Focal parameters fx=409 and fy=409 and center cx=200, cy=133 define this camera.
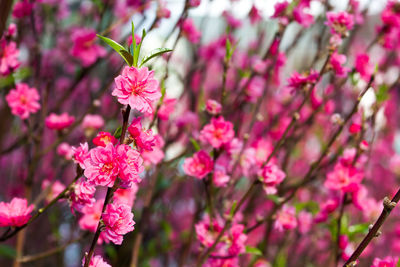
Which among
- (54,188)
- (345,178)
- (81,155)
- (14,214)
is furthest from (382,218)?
(54,188)

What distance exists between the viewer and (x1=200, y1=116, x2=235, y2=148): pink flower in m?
1.00

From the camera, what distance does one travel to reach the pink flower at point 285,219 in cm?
115

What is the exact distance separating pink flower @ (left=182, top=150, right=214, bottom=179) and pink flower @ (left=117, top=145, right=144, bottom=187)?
349 millimetres

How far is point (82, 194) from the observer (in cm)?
79

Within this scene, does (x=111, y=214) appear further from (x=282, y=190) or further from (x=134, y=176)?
(x=282, y=190)

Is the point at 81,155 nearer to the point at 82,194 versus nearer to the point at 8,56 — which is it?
the point at 82,194

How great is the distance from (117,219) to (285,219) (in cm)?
62

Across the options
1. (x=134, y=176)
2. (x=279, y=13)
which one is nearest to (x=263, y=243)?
(x=279, y=13)

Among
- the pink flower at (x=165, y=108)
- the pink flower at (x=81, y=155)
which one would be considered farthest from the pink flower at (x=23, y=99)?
the pink flower at (x=81, y=155)

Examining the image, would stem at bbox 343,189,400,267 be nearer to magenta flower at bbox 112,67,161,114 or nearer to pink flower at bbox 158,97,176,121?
magenta flower at bbox 112,67,161,114

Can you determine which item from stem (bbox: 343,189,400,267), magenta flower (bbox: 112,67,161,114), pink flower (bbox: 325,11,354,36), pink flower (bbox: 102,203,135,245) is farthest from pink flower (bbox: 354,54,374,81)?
pink flower (bbox: 102,203,135,245)

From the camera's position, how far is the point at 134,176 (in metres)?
0.69

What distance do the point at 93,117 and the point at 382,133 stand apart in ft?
6.60

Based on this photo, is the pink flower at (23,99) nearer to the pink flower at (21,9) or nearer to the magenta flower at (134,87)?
the pink flower at (21,9)
